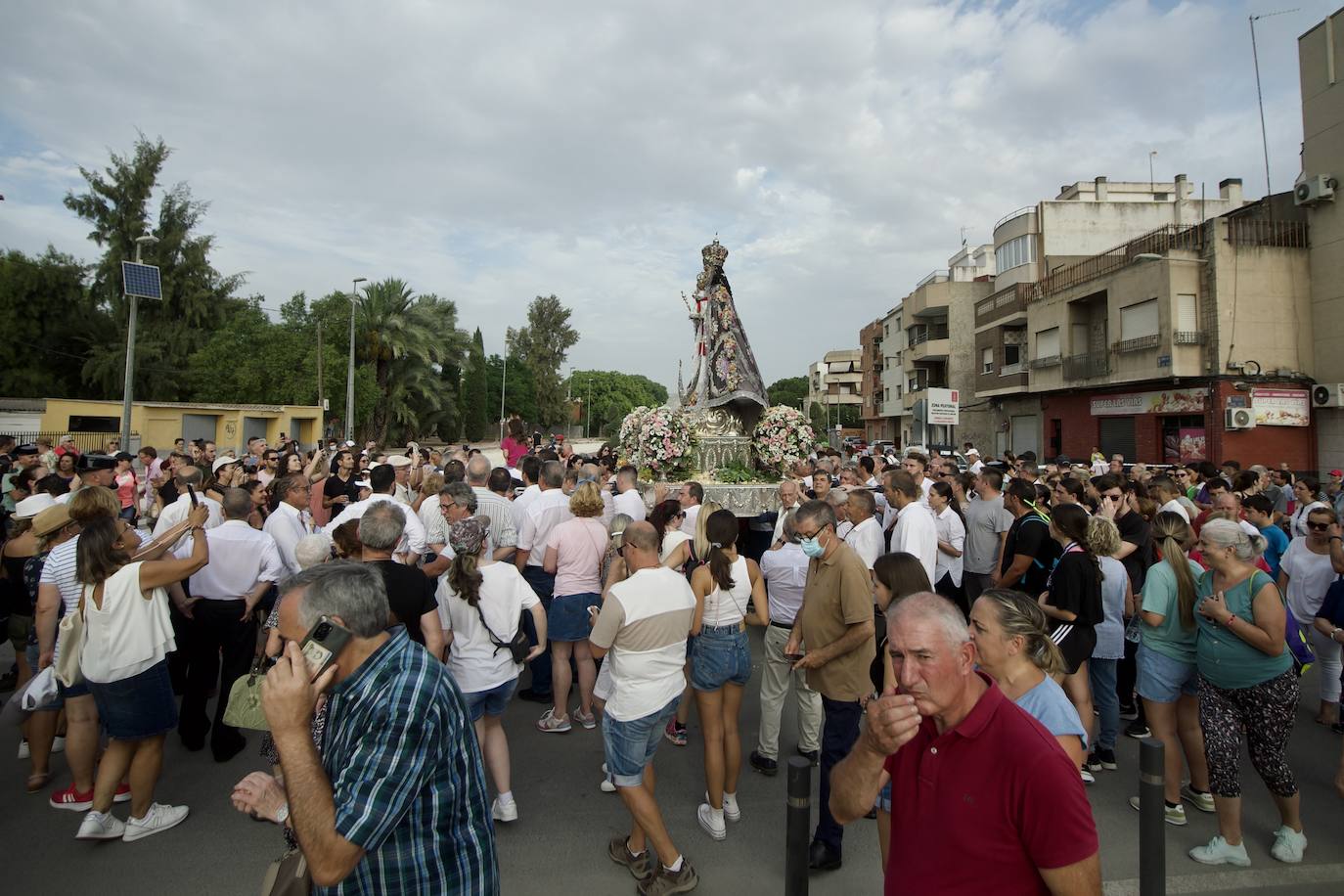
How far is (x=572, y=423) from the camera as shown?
83625mm

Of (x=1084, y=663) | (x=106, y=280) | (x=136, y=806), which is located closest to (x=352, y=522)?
(x=136, y=806)

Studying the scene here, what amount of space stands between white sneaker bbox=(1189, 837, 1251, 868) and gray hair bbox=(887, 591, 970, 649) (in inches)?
123

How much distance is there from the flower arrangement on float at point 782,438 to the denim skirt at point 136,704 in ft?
25.5

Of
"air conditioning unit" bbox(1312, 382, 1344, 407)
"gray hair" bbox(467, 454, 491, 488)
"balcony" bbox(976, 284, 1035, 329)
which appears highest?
"balcony" bbox(976, 284, 1035, 329)

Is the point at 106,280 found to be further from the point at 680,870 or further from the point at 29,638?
the point at 680,870

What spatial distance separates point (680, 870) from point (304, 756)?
94.1 inches

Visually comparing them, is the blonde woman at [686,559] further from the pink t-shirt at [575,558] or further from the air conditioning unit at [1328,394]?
the air conditioning unit at [1328,394]

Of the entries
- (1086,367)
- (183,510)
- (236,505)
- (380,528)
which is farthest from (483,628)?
(1086,367)

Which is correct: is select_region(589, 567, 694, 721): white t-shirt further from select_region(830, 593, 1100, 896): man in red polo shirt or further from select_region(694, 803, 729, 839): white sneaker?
select_region(830, 593, 1100, 896): man in red polo shirt

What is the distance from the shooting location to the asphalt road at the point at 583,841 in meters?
3.60

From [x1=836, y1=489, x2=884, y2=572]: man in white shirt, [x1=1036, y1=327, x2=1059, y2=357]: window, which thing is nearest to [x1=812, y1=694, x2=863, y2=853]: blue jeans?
[x1=836, y1=489, x2=884, y2=572]: man in white shirt

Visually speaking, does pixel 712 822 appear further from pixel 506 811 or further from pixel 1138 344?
pixel 1138 344

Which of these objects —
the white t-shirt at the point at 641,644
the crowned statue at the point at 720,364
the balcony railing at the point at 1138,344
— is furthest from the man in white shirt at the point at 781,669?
the balcony railing at the point at 1138,344

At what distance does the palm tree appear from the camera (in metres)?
38.2
